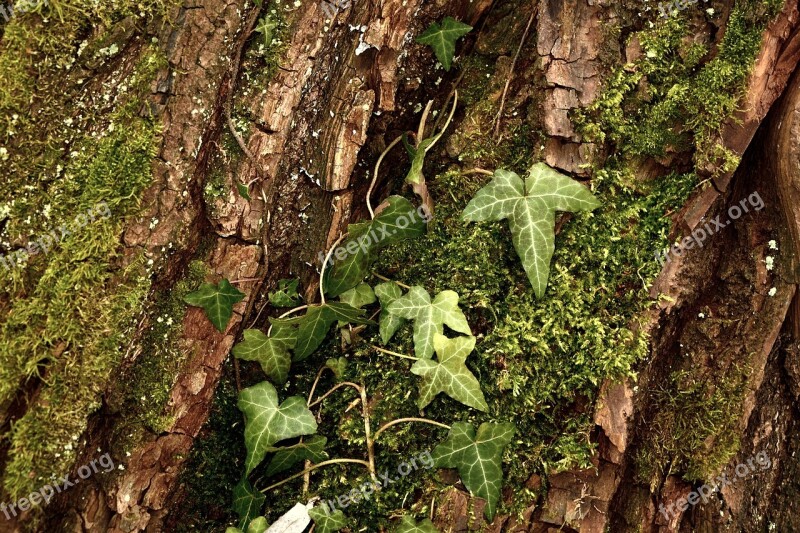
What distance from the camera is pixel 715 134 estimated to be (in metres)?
2.10

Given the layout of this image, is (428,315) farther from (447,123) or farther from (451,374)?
(447,123)

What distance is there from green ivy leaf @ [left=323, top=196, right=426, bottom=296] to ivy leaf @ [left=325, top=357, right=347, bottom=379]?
251mm

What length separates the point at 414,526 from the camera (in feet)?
6.59

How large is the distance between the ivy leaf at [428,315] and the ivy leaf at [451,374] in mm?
37

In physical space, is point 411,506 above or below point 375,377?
below

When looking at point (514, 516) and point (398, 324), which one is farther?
point (398, 324)

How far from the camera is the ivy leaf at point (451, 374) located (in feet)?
6.81

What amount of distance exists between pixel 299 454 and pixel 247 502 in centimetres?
24

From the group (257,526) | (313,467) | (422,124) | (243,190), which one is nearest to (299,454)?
(313,467)

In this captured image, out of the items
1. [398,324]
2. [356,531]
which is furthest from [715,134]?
[356,531]

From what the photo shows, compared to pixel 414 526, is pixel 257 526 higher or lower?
lower

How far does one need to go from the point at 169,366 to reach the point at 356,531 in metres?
0.87

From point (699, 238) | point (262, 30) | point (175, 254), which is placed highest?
point (262, 30)

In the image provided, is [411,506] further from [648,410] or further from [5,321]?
[5,321]
